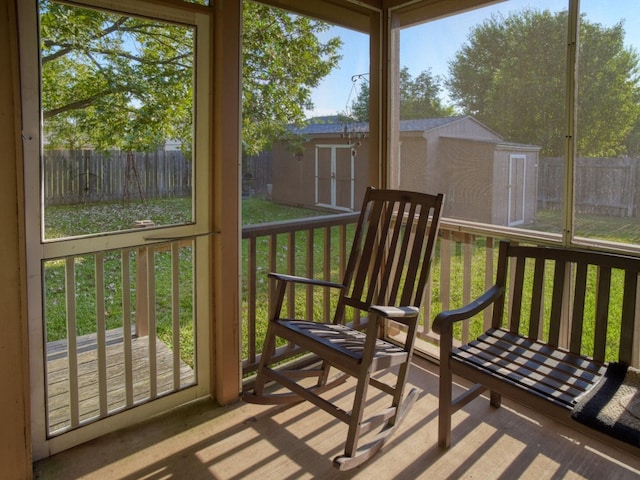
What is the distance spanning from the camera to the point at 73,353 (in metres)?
2.21

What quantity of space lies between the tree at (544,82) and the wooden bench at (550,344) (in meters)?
0.58

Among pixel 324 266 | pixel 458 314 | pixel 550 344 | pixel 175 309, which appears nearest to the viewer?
pixel 458 314

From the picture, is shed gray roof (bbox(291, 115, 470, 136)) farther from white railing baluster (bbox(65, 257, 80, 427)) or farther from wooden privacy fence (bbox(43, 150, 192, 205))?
white railing baluster (bbox(65, 257, 80, 427))

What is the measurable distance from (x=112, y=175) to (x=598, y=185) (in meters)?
2.26

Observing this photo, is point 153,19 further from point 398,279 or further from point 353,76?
point 398,279

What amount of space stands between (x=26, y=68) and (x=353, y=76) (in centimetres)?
188

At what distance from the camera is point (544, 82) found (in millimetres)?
2447

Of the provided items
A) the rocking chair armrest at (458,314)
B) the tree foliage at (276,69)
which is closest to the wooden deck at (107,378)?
the tree foliage at (276,69)

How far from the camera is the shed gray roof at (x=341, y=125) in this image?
2.91 metres

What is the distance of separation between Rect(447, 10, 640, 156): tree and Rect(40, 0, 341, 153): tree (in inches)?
40.7

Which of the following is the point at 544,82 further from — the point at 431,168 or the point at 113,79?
the point at 113,79

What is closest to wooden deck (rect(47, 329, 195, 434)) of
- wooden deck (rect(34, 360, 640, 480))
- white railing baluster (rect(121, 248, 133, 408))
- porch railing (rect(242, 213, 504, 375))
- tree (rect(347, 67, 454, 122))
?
white railing baluster (rect(121, 248, 133, 408))

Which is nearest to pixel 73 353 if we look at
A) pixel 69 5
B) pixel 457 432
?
pixel 69 5

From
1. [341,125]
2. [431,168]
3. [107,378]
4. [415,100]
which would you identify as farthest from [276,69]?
[107,378]
